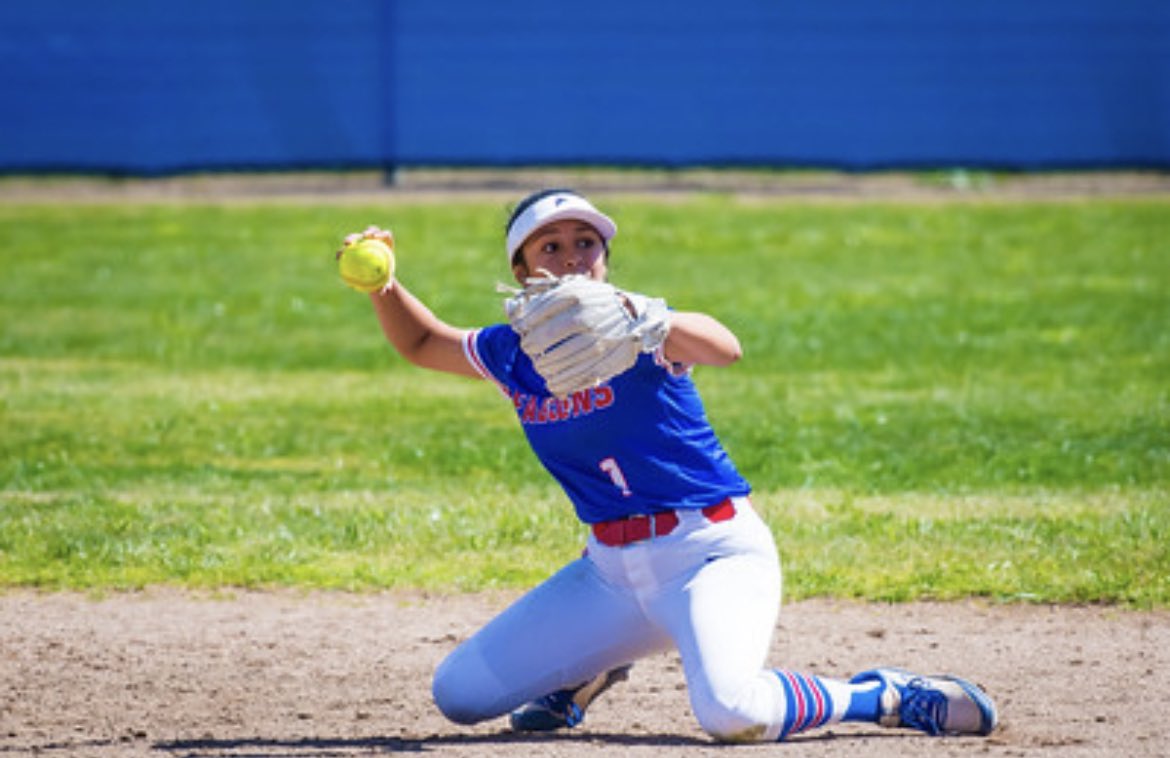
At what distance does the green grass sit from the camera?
289 inches

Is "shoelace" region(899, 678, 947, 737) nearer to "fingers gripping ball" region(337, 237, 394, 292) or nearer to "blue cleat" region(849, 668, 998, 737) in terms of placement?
"blue cleat" region(849, 668, 998, 737)

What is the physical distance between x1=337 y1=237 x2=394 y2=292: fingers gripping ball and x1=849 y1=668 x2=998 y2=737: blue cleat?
68.4 inches

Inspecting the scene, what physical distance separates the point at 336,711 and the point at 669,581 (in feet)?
4.08

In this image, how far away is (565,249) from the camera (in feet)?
16.3

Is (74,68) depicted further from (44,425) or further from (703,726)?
(703,726)

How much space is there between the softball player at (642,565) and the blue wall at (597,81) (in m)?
16.6

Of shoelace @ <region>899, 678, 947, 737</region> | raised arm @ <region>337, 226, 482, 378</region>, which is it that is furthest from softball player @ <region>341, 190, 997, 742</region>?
raised arm @ <region>337, 226, 482, 378</region>

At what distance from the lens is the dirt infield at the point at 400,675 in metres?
4.99

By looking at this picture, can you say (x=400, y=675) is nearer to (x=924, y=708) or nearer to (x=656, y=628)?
(x=656, y=628)

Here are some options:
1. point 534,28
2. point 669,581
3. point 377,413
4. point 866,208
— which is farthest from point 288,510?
point 534,28

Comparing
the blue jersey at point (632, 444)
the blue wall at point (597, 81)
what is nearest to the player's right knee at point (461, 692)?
the blue jersey at point (632, 444)

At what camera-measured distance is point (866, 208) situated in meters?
19.4

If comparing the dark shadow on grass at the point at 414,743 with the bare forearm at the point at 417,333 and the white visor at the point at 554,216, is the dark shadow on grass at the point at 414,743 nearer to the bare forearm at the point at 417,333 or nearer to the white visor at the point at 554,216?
the bare forearm at the point at 417,333

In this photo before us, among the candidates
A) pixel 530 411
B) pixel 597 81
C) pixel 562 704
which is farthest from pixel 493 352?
pixel 597 81
